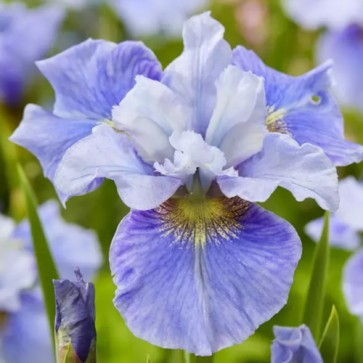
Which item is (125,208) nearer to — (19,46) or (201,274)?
(19,46)

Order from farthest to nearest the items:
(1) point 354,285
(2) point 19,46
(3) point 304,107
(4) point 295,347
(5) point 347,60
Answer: (5) point 347,60
(2) point 19,46
(1) point 354,285
(3) point 304,107
(4) point 295,347

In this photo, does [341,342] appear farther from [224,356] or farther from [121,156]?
[121,156]

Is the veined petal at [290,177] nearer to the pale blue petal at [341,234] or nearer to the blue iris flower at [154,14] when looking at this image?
the pale blue petal at [341,234]

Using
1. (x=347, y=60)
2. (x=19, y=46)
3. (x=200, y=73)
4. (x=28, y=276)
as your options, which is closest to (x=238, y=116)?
(x=200, y=73)

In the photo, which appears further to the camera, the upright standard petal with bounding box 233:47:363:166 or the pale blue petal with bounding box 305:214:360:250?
the pale blue petal with bounding box 305:214:360:250

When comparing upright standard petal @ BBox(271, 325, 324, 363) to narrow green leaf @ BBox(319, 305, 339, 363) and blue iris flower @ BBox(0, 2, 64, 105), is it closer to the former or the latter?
narrow green leaf @ BBox(319, 305, 339, 363)

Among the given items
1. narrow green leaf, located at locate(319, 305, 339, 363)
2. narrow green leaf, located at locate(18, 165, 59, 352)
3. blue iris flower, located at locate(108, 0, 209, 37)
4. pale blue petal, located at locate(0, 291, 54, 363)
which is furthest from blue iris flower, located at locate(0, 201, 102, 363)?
blue iris flower, located at locate(108, 0, 209, 37)
